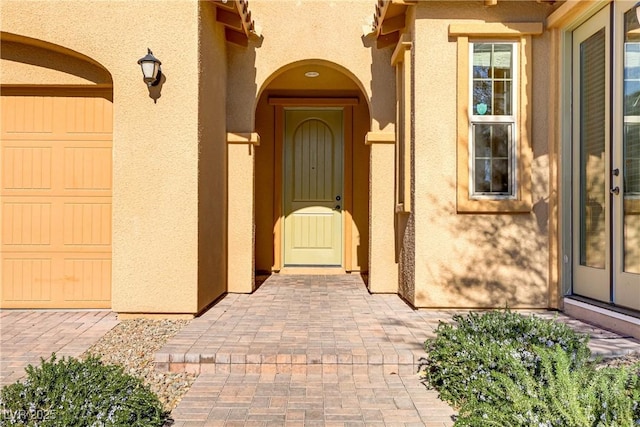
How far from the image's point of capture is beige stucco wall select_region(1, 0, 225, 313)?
505cm

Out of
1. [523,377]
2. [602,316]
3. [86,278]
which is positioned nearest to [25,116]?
[86,278]

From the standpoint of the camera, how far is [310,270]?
8.38m

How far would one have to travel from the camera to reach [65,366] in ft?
8.81

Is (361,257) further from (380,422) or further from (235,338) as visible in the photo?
(380,422)

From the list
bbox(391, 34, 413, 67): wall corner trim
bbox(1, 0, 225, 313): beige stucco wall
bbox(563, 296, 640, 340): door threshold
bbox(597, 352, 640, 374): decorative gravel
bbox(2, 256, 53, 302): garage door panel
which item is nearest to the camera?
bbox(597, 352, 640, 374): decorative gravel

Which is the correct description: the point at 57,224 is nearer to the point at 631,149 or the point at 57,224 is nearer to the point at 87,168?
the point at 87,168

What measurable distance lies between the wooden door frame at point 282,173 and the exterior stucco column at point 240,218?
1.85 metres

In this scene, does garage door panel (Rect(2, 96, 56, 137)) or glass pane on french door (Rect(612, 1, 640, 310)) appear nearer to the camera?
glass pane on french door (Rect(612, 1, 640, 310))

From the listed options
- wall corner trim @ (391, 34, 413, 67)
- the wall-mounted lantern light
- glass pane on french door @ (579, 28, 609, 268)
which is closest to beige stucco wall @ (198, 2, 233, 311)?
the wall-mounted lantern light

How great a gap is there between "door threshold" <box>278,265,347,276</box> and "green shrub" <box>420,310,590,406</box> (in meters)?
4.59

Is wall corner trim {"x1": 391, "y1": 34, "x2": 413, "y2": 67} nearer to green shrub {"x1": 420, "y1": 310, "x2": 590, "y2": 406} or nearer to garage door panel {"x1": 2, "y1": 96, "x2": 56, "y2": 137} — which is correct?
green shrub {"x1": 420, "y1": 310, "x2": 590, "y2": 406}

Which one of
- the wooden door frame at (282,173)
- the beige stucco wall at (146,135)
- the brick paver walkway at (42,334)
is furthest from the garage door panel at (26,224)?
the wooden door frame at (282,173)

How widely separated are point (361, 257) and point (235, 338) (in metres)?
4.43

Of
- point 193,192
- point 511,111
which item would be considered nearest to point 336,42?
point 511,111
